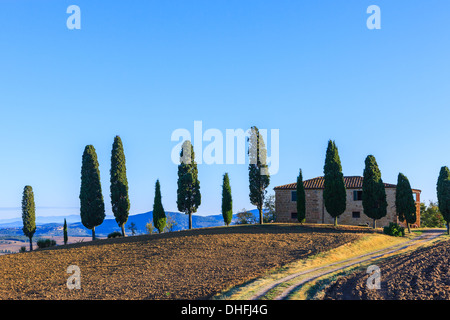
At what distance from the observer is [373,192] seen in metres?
38.9

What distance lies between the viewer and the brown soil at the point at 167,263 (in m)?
16.6

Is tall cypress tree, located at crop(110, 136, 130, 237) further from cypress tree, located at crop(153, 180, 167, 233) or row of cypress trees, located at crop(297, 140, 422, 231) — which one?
row of cypress trees, located at crop(297, 140, 422, 231)

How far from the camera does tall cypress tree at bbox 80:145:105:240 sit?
42.3 metres

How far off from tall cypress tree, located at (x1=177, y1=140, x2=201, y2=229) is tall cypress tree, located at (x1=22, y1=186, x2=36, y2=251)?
18808 millimetres

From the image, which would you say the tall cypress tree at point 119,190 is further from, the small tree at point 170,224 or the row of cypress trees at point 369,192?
the row of cypress trees at point 369,192

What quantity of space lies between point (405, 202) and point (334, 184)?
7.41 metres

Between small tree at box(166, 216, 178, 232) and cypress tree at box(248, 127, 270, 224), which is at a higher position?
cypress tree at box(248, 127, 270, 224)

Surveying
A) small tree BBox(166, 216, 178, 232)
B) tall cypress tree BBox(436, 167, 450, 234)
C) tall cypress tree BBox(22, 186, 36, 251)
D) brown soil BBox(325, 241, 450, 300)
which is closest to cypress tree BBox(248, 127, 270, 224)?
tall cypress tree BBox(436, 167, 450, 234)

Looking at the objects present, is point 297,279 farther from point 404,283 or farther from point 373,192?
point 373,192

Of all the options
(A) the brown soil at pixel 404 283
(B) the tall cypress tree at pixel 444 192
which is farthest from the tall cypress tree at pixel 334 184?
(A) the brown soil at pixel 404 283
